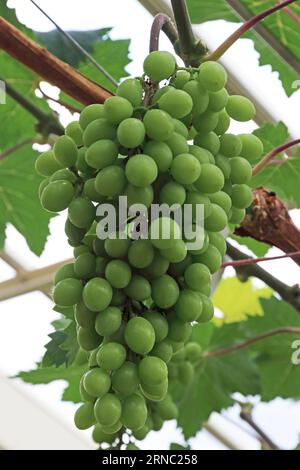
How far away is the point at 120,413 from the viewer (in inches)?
16.1

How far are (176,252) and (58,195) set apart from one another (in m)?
0.08

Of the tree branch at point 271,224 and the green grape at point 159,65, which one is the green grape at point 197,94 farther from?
the tree branch at point 271,224

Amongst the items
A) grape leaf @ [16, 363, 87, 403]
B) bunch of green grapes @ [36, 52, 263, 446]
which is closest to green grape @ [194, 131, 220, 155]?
bunch of green grapes @ [36, 52, 263, 446]

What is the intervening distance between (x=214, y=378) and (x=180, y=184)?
0.66m

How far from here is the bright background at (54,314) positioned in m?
1.53

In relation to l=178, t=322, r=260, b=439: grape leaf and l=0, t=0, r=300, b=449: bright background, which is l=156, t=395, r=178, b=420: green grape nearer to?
l=178, t=322, r=260, b=439: grape leaf

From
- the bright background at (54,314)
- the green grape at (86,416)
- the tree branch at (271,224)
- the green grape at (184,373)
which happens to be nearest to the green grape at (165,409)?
the green grape at (184,373)

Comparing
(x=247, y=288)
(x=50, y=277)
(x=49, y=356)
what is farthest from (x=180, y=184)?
(x=50, y=277)

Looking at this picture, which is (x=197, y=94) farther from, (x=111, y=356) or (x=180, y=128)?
(x=111, y=356)

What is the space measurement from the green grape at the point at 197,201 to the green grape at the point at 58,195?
0.07 metres

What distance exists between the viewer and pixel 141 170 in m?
0.40

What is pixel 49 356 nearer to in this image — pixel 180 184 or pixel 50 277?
pixel 180 184

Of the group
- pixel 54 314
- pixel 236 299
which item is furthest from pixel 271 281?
pixel 54 314

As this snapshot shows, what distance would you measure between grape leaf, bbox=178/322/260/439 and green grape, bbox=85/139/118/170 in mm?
637
